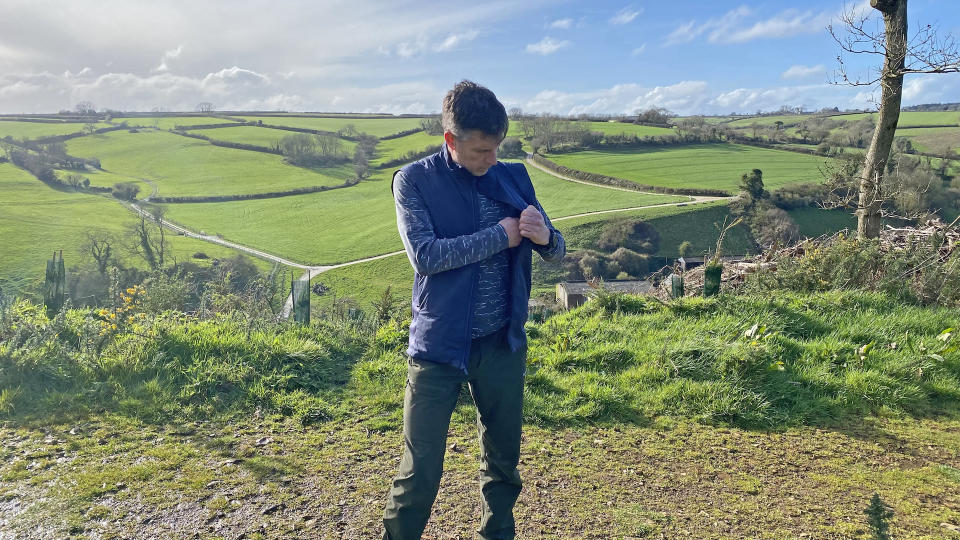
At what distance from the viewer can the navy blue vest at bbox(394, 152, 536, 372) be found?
7.85 ft

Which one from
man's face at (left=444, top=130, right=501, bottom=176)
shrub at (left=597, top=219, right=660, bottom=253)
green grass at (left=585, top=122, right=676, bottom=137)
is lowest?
shrub at (left=597, top=219, right=660, bottom=253)

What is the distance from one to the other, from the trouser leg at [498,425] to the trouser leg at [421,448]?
20cm

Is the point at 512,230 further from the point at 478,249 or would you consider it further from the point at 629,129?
the point at 629,129

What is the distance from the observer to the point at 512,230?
241 cm

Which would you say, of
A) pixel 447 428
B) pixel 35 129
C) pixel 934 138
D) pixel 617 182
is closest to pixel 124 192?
pixel 35 129

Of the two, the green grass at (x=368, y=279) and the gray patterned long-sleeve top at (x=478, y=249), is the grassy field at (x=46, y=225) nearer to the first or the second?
the green grass at (x=368, y=279)

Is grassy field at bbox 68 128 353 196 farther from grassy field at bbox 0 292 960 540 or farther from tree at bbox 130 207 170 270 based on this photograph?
grassy field at bbox 0 292 960 540

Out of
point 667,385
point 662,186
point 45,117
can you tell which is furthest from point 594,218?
point 45,117

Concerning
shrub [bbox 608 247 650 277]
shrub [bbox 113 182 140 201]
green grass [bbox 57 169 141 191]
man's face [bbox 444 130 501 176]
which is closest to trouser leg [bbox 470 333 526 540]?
man's face [bbox 444 130 501 176]

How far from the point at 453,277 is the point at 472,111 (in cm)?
73

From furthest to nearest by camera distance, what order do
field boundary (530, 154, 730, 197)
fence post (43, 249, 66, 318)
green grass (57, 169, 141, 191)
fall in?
1. green grass (57, 169, 141, 191)
2. field boundary (530, 154, 730, 197)
3. fence post (43, 249, 66, 318)

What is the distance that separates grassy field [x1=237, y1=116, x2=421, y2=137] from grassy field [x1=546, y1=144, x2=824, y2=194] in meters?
32.1

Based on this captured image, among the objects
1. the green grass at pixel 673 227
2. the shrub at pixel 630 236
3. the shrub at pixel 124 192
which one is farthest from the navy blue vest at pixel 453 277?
the shrub at pixel 124 192

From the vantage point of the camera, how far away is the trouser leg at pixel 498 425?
2.56 meters
